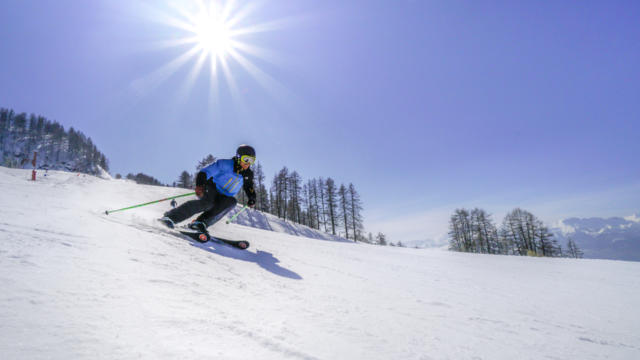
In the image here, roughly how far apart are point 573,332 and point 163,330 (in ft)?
9.32

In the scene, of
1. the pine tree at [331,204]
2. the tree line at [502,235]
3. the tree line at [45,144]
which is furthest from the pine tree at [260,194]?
the tree line at [45,144]

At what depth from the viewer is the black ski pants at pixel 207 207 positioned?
424 cm

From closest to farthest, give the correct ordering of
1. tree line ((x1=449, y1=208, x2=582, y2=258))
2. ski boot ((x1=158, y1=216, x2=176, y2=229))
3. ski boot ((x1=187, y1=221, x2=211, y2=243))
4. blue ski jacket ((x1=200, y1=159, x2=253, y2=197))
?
ski boot ((x1=187, y1=221, x2=211, y2=243)) < ski boot ((x1=158, y1=216, x2=176, y2=229)) < blue ski jacket ((x1=200, y1=159, x2=253, y2=197)) < tree line ((x1=449, y1=208, x2=582, y2=258))

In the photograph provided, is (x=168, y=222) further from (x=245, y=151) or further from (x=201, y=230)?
(x=245, y=151)

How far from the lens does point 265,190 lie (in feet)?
162

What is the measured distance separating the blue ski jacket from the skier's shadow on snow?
1.07 metres

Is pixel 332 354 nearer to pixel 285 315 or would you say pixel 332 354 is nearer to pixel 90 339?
pixel 285 315

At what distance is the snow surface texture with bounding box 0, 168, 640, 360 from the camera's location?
1.06 meters

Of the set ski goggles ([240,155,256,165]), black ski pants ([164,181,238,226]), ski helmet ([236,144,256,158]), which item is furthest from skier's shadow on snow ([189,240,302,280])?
ski helmet ([236,144,256,158])

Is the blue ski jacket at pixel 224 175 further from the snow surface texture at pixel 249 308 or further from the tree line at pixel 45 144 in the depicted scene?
the tree line at pixel 45 144

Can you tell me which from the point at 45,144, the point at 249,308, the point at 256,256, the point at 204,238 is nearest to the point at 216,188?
the point at 204,238

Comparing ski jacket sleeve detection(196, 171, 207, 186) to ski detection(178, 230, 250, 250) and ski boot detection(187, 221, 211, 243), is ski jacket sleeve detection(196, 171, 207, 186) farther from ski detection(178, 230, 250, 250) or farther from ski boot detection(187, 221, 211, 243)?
ski detection(178, 230, 250, 250)

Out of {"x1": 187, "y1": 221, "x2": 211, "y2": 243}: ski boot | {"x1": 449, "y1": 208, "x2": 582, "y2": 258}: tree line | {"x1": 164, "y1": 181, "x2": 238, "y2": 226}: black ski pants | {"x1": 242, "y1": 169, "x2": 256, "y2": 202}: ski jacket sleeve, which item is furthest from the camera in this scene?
{"x1": 449, "y1": 208, "x2": 582, "y2": 258}: tree line

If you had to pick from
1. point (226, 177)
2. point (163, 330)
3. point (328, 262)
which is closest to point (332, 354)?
point (163, 330)
